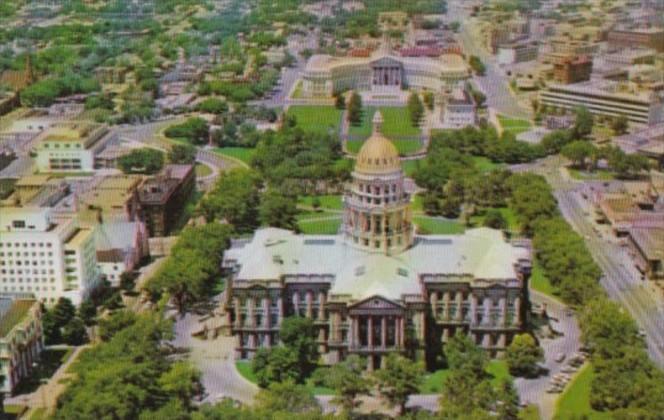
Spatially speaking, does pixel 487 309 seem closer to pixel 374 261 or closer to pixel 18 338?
pixel 374 261

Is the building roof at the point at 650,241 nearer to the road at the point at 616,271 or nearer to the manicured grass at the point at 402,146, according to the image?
the road at the point at 616,271

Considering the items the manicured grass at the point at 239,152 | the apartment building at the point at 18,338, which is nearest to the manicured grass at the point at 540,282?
the apartment building at the point at 18,338

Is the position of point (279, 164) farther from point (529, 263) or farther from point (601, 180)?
point (529, 263)

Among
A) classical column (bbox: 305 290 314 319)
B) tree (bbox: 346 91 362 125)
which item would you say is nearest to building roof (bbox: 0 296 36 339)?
classical column (bbox: 305 290 314 319)

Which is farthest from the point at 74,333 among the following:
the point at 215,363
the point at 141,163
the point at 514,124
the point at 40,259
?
the point at 514,124

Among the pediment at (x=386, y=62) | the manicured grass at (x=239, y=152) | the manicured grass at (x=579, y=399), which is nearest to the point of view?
the manicured grass at (x=579, y=399)

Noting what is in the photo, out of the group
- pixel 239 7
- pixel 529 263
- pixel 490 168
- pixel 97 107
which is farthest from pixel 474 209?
pixel 239 7

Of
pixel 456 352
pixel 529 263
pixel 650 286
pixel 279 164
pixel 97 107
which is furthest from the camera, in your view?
pixel 97 107

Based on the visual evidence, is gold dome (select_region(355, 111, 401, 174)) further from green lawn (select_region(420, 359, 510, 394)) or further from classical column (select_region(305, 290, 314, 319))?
green lawn (select_region(420, 359, 510, 394))
